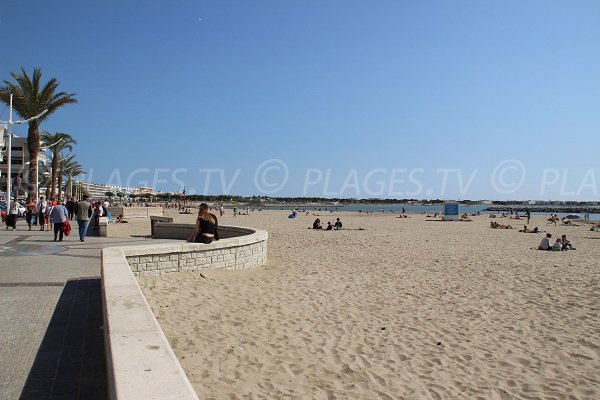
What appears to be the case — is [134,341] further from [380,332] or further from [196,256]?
[196,256]

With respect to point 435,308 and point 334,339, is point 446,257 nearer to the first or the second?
point 435,308

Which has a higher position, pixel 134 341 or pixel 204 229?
pixel 204 229

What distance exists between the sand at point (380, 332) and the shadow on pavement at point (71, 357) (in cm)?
91

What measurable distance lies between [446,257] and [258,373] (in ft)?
36.8

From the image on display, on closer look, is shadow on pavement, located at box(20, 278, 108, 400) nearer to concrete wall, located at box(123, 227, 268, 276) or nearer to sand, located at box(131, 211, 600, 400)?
sand, located at box(131, 211, 600, 400)

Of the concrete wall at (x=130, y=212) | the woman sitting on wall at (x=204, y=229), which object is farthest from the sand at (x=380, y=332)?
the concrete wall at (x=130, y=212)

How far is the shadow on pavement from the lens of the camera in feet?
10.6

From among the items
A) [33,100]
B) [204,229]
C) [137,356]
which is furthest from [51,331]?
[33,100]

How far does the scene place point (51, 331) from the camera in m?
4.48

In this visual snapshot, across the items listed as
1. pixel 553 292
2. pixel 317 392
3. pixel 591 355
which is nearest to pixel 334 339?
pixel 317 392

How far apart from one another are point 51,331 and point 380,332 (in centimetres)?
406

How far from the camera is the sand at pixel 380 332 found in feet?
14.9

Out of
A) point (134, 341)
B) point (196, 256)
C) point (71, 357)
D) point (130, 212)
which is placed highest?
point (134, 341)

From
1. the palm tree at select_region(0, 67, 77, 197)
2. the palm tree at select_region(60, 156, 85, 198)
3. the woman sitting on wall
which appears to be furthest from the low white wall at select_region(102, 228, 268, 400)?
the palm tree at select_region(60, 156, 85, 198)
